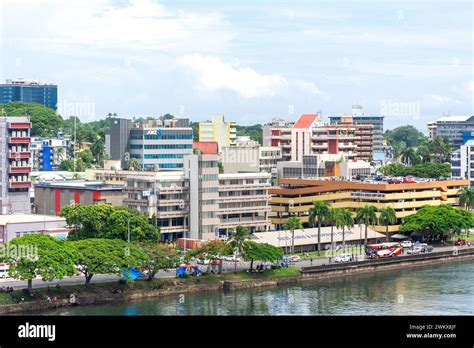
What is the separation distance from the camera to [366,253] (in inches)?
2574

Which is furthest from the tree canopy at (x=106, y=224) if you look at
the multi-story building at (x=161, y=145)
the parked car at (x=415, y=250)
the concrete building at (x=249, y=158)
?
the multi-story building at (x=161, y=145)

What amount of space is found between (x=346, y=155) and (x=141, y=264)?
169ft

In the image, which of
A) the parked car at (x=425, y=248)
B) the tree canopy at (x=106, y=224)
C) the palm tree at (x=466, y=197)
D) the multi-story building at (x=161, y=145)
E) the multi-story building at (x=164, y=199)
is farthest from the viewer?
the multi-story building at (x=161, y=145)

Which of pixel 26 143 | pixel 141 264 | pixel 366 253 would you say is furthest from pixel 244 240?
pixel 26 143

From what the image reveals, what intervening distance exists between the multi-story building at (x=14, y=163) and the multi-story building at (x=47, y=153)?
139 feet

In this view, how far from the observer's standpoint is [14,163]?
64062 mm

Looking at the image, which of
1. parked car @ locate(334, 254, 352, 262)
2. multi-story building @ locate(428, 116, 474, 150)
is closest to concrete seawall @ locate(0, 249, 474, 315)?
parked car @ locate(334, 254, 352, 262)

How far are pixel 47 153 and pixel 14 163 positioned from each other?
45773 mm

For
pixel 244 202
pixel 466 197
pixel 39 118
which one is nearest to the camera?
pixel 244 202

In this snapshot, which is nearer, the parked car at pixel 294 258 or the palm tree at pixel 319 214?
the parked car at pixel 294 258

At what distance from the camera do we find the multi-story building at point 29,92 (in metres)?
176

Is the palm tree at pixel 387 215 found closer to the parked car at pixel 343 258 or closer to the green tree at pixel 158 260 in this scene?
the parked car at pixel 343 258

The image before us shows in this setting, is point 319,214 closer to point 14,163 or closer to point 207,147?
point 14,163

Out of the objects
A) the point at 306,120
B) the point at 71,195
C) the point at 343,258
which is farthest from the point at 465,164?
the point at 71,195
